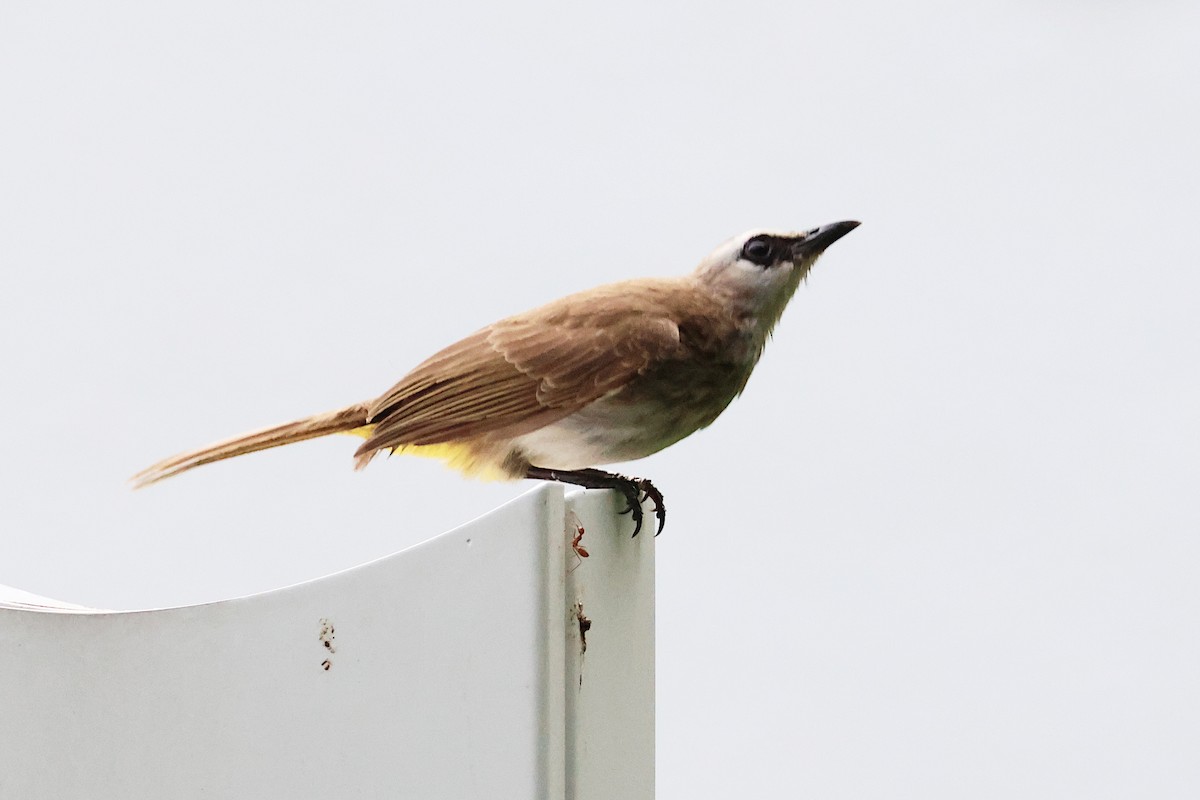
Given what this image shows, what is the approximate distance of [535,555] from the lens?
1647 mm

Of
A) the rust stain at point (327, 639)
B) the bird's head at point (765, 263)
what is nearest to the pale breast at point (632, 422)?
the bird's head at point (765, 263)

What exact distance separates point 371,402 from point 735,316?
0.57 m

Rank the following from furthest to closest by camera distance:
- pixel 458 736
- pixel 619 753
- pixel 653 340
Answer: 1. pixel 653 340
2. pixel 619 753
3. pixel 458 736

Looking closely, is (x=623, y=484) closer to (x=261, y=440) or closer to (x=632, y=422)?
(x=632, y=422)

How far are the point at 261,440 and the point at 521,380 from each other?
405 millimetres

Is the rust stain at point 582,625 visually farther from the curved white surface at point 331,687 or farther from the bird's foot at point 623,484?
the bird's foot at point 623,484

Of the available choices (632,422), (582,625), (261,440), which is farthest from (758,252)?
(261,440)

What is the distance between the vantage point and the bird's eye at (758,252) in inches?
82.5

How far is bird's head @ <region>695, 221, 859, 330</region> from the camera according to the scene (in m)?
2.09

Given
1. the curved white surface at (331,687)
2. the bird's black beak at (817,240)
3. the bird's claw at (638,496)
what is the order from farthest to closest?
the bird's black beak at (817,240) → the bird's claw at (638,496) → the curved white surface at (331,687)

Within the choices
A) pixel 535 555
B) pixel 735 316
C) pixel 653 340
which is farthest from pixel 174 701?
pixel 735 316

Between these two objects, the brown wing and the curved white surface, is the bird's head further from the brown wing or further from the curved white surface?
the curved white surface

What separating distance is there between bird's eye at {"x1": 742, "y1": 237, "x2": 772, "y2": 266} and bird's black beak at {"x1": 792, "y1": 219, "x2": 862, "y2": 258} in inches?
1.7

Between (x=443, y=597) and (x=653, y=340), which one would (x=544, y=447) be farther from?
(x=443, y=597)
